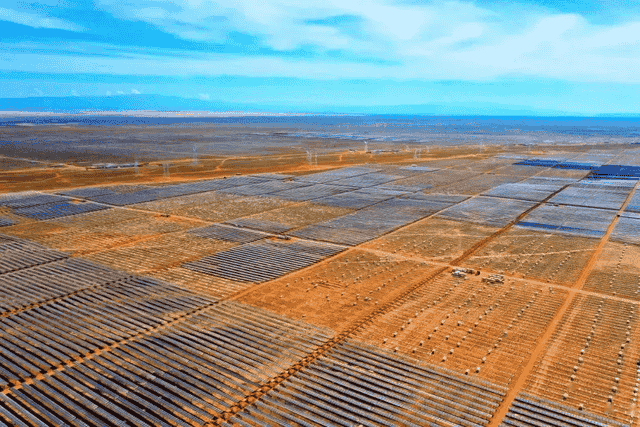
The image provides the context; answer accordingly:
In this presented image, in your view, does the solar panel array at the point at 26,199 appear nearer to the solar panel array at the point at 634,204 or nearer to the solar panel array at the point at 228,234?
the solar panel array at the point at 228,234

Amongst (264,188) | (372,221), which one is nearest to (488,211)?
(372,221)

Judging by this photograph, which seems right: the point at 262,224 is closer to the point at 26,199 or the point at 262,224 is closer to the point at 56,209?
the point at 56,209

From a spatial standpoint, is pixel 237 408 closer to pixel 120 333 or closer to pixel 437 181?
pixel 120 333

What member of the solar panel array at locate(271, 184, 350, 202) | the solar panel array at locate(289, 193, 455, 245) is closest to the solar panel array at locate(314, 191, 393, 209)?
the solar panel array at locate(289, 193, 455, 245)

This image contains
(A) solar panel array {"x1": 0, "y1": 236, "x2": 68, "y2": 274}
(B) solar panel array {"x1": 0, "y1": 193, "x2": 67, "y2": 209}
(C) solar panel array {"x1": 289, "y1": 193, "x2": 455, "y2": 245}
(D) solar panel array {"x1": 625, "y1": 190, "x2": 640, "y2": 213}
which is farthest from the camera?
(D) solar panel array {"x1": 625, "y1": 190, "x2": 640, "y2": 213}

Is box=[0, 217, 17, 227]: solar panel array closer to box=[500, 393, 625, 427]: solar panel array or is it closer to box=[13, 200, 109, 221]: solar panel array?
box=[13, 200, 109, 221]: solar panel array

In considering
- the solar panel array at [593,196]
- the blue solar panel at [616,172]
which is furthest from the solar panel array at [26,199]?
the blue solar panel at [616,172]
